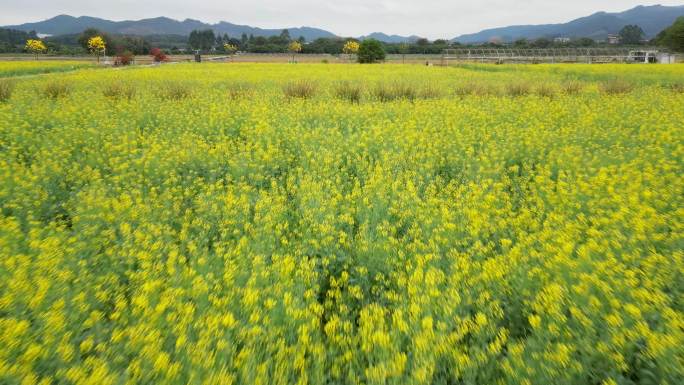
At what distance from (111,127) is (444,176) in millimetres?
6803

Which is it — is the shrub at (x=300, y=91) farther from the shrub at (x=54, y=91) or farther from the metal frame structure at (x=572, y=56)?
the metal frame structure at (x=572, y=56)

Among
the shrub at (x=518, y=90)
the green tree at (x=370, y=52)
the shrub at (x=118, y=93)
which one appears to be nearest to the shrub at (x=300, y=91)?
the shrub at (x=118, y=93)

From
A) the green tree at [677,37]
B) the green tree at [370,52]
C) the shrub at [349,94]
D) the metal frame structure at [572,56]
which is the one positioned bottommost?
the shrub at [349,94]

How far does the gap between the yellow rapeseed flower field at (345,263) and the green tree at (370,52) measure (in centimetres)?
4113

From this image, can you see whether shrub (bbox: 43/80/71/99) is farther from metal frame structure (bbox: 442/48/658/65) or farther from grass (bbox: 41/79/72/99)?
metal frame structure (bbox: 442/48/658/65)

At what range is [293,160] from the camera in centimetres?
729

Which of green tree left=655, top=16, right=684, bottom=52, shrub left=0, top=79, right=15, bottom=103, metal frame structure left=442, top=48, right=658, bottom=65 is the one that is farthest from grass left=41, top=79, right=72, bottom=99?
→ green tree left=655, top=16, right=684, bottom=52

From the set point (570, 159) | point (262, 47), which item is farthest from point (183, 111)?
point (262, 47)

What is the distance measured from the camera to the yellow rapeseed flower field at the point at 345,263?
7.34 ft

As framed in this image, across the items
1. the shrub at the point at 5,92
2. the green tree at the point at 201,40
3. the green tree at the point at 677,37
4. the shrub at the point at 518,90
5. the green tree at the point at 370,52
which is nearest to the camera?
the shrub at the point at 5,92

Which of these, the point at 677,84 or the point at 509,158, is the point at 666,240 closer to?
the point at 509,158

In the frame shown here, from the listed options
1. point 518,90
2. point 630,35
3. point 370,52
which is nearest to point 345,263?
point 518,90

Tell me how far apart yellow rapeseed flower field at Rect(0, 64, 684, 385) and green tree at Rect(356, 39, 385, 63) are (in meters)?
41.1

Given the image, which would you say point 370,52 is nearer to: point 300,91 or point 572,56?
point 572,56
